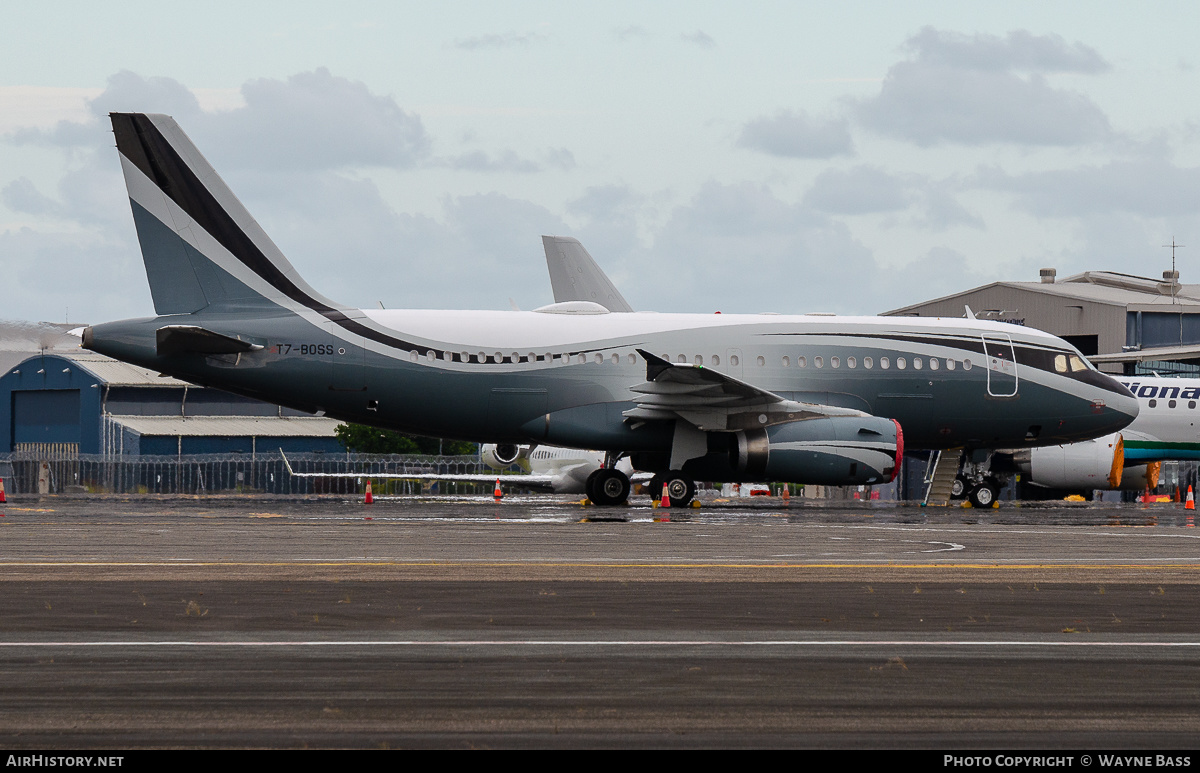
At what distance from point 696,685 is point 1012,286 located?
200 feet

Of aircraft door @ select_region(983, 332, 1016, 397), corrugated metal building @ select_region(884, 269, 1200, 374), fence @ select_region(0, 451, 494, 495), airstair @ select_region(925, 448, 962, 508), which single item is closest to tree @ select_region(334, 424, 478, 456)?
fence @ select_region(0, 451, 494, 495)

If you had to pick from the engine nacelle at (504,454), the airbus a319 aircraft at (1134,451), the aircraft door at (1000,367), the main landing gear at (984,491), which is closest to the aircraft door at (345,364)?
the engine nacelle at (504,454)

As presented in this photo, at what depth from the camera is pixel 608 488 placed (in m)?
30.9

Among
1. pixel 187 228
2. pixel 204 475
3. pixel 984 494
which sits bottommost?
pixel 204 475

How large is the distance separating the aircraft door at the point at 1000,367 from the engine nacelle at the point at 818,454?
14.7 feet

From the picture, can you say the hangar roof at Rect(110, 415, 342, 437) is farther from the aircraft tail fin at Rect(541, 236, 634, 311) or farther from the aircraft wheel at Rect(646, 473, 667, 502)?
the aircraft wheel at Rect(646, 473, 667, 502)

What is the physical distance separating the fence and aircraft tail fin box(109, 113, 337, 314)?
27.6m

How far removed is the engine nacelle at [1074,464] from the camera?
3572 cm

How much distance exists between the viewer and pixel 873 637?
9516mm

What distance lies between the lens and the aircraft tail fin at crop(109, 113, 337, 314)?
2795 centimetres

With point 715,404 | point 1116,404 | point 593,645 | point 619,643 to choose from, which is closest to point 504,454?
point 715,404

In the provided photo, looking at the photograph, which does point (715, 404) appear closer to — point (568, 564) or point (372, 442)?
point (568, 564)

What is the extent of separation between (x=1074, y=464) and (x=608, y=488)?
13.5m

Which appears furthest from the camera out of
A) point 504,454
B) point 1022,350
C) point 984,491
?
point 504,454
